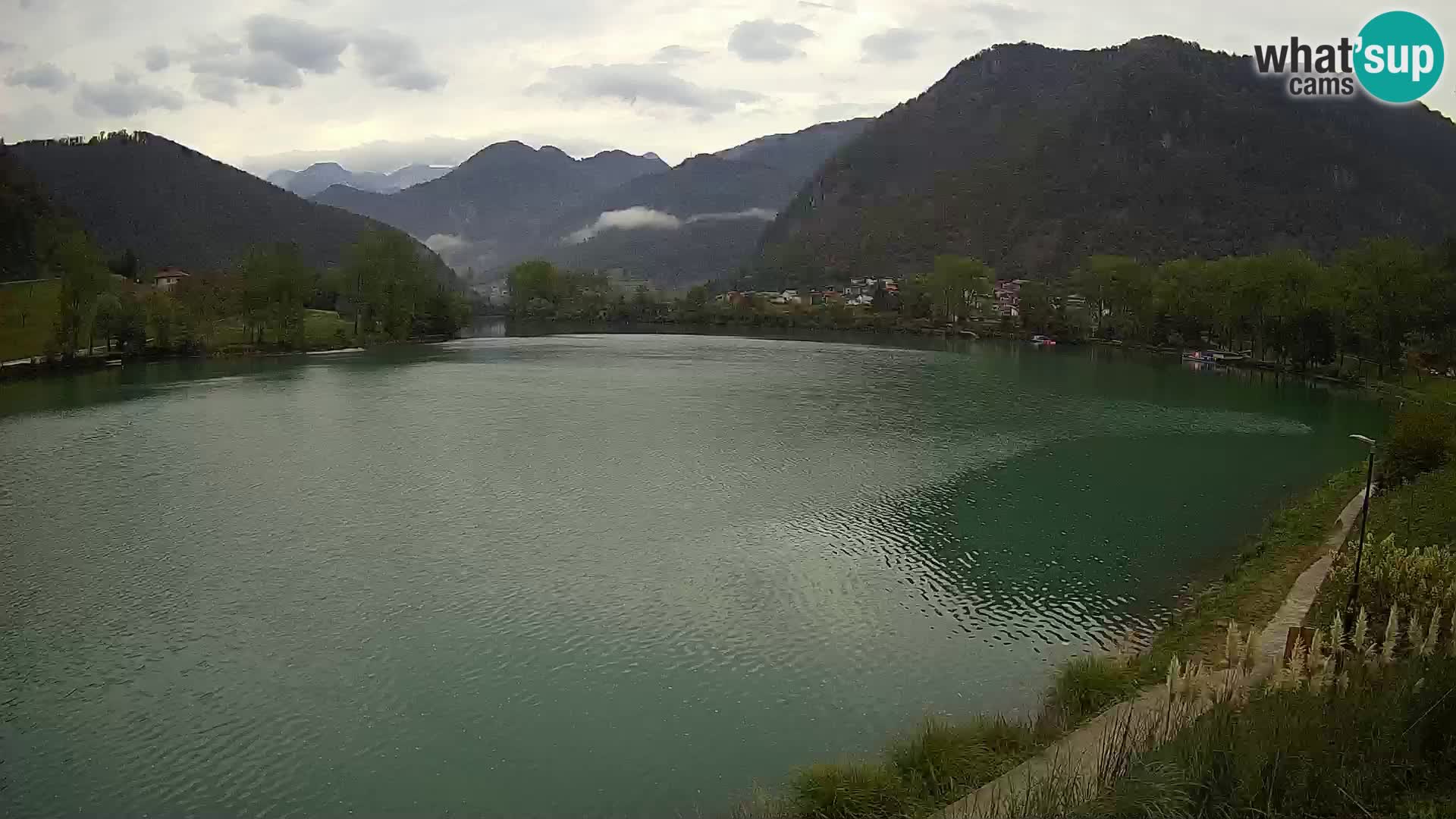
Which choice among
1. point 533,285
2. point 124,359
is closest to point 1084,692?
point 124,359

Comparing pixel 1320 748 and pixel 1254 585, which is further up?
pixel 1320 748

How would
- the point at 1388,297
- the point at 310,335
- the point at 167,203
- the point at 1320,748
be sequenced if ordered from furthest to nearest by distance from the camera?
the point at 167,203
the point at 310,335
the point at 1388,297
the point at 1320,748

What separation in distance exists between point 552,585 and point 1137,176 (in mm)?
128356

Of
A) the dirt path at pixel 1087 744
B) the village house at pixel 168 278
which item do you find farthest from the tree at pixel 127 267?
the dirt path at pixel 1087 744

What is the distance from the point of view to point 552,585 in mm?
16125

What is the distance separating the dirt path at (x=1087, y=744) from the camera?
796 cm

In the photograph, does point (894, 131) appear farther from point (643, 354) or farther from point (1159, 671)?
point (1159, 671)

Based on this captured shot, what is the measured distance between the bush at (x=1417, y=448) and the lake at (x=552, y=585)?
260 cm

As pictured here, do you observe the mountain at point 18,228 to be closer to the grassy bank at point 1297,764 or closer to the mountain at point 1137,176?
the grassy bank at point 1297,764

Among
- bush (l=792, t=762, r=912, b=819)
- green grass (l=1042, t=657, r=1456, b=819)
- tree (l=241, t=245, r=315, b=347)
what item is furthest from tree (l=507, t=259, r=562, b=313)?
green grass (l=1042, t=657, r=1456, b=819)

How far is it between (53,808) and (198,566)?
26.0ft

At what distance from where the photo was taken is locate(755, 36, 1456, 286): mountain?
113 metres

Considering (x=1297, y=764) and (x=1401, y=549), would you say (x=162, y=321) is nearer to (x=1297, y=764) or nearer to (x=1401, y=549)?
(x=1401, y=549)

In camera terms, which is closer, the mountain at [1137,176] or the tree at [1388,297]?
the tree at [1388,297]
